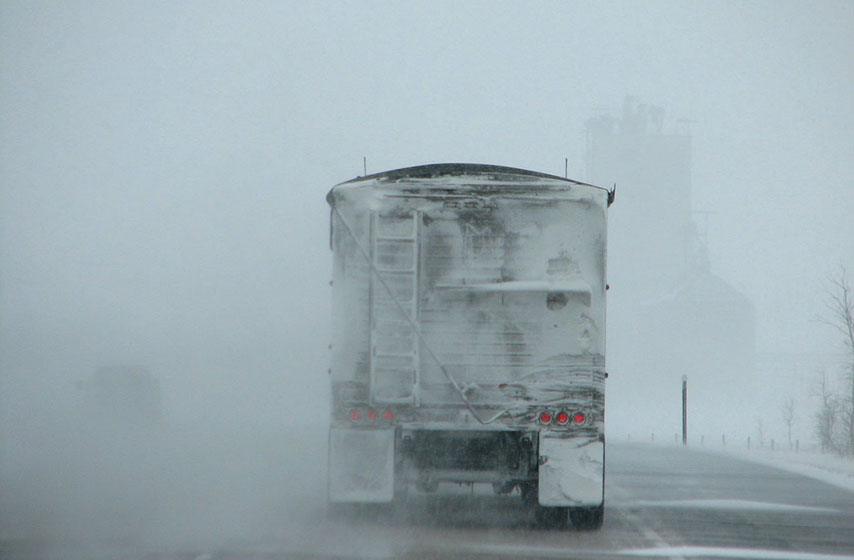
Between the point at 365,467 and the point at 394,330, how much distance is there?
1189 millimetres

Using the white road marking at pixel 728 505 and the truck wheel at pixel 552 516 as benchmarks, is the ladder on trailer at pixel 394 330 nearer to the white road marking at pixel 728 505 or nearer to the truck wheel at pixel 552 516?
the truck wheel at pixel 552 516

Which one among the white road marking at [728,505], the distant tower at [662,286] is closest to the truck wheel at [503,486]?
the white road marking at [728,505]

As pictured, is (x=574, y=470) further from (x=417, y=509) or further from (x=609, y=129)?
(x=609, y=129)

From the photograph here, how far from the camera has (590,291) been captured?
9.58 meters

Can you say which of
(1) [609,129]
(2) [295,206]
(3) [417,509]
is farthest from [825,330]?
(3) [417,509]

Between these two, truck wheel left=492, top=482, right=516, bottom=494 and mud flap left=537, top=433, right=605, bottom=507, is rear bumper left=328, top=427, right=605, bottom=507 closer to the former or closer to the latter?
mud flap left=537, top=433, right=605, bottom=507

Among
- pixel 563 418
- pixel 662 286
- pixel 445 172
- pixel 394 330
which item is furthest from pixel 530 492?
pixel 662 286

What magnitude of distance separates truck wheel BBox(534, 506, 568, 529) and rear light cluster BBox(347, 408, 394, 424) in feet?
5.14

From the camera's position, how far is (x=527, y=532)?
9.84m

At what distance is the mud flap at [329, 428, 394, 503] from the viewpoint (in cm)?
961

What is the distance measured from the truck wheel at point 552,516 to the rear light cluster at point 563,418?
832 mm

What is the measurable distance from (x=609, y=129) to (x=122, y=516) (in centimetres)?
15725

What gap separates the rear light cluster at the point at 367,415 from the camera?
31.6 ft

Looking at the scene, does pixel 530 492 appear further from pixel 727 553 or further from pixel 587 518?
pixel 727 553
